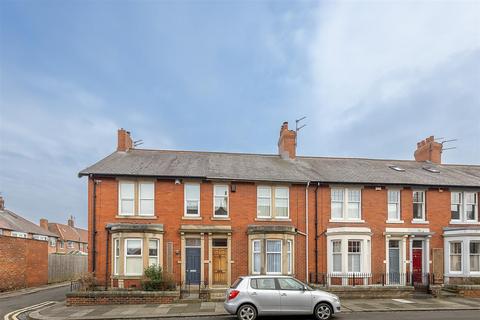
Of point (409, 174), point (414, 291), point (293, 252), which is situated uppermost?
point (409, 174)

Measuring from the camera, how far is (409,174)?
2422cm

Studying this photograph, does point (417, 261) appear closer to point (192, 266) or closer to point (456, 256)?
point (456, 256)

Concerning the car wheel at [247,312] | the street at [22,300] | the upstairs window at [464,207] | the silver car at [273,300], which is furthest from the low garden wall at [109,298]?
the upstairs window at [464,207]

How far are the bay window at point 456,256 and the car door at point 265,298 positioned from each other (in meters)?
14.0

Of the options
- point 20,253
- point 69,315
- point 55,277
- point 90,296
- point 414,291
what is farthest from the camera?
point 55,277

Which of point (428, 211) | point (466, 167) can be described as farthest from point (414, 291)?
point (466, 167)

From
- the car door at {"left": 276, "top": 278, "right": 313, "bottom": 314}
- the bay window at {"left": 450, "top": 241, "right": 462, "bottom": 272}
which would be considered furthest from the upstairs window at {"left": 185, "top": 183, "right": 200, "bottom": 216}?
the bay window at {"left": 450, "top": 241, "right": 462, "bottom": 272}

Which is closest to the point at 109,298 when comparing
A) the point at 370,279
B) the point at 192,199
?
the point at 192,199

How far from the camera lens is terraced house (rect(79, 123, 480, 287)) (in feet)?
67.8

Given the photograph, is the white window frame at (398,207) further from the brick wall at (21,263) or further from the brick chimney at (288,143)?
the brick wall at (21,263)

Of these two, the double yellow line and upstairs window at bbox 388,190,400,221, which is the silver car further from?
upstairs window at bbox 388,190,400,221

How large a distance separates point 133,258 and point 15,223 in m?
23.2

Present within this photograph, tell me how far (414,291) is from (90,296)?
15.8 m

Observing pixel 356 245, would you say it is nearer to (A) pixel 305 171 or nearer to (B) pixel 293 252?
(B) pixel 293 252
